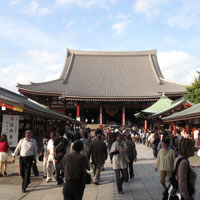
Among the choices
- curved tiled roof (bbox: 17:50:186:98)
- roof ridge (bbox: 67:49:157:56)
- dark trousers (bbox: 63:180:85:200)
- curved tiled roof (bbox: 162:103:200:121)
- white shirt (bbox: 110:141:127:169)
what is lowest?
dark trousers (bbox: 63:180:85:200)

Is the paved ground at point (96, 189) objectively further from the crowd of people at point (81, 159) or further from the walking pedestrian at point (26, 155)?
the walking pedestrian at point (26, 155)

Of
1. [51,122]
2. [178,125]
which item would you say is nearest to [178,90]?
[178,125]

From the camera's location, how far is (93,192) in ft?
21.5

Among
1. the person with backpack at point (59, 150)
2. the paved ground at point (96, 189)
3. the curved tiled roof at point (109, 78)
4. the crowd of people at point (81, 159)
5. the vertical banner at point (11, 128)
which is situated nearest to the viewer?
the crowd of people at point (81, 159)

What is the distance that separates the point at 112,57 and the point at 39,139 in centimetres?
2520

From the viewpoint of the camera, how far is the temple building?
30.9 metres

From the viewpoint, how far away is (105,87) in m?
34.2

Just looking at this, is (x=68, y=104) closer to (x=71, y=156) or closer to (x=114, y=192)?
(x=114, y=192)

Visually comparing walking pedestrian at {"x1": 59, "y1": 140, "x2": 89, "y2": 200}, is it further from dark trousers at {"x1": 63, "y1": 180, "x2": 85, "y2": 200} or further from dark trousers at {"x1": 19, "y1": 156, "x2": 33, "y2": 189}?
dark trousers at {"x1": 19, "y1": 156, "x2": 33, "y2": 189}

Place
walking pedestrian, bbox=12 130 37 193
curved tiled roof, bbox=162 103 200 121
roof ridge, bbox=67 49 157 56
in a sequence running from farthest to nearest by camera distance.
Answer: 1. roof ridge, bbox=67 49 157 56
2. curved tiled roof, bbox=162 103 200 121
3. walking pedestrian, bbox=12 130 37 193

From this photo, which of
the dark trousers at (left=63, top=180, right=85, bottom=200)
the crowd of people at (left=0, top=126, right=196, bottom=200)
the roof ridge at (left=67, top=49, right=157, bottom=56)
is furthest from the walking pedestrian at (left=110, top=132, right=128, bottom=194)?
the roof ridge at (left=67, top=49, right=157, bottom=56)

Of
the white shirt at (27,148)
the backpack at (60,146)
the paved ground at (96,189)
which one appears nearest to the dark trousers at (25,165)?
the white shirt at (27,148)

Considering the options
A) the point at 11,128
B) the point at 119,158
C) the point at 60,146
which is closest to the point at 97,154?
the point at 119,158

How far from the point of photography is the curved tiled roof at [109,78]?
31.8 metres
